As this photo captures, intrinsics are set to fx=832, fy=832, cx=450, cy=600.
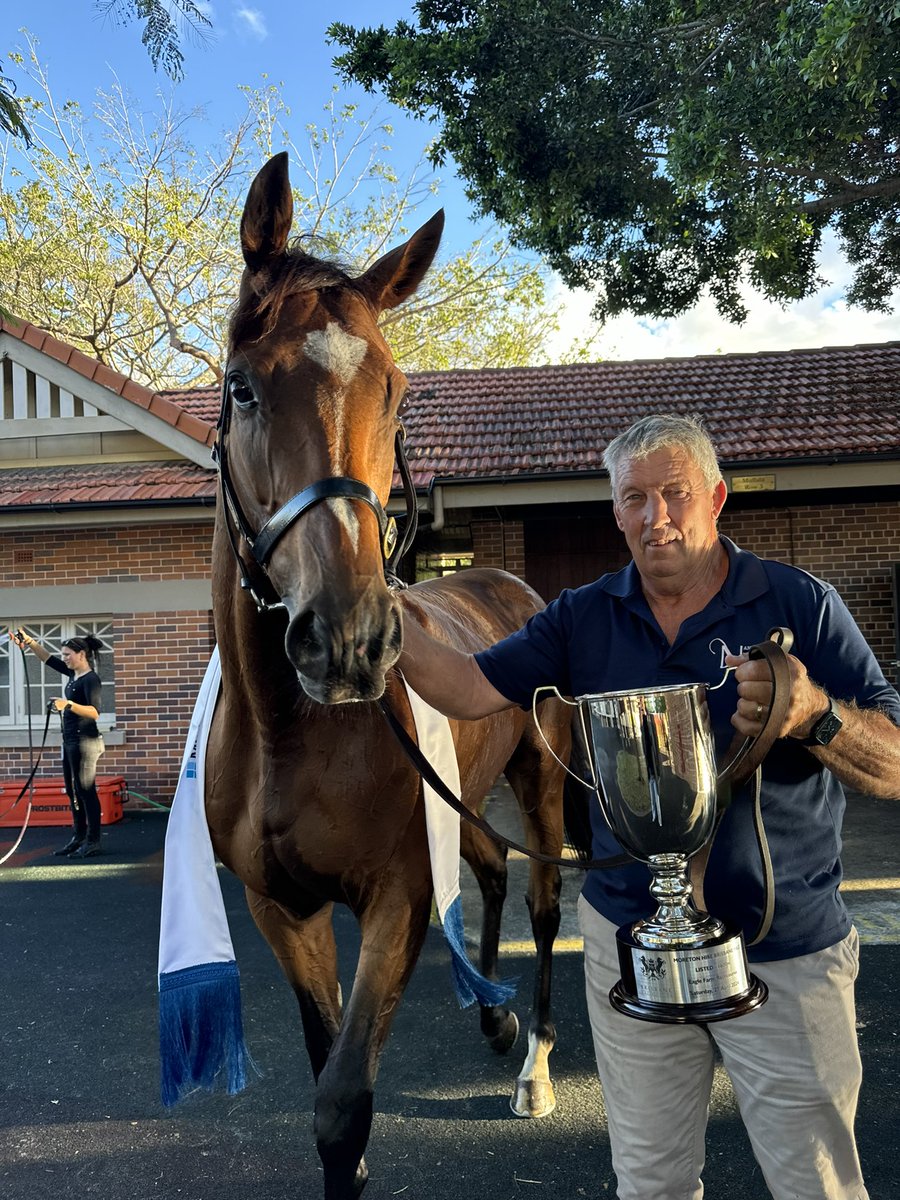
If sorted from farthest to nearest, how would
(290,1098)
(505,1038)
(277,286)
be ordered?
1. (505,1038)
2. (290,1098)
3. (277,286)

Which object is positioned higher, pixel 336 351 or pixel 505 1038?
pixel 336 351

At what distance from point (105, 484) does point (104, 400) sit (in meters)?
1.14

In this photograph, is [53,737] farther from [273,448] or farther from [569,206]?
[273,448]

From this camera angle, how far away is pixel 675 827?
→ 154cm

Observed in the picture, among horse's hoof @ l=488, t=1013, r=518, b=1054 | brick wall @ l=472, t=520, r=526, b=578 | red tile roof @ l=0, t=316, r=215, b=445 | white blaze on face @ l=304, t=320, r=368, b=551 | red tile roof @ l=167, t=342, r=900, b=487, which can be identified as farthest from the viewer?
brick wall @ l=472, t=520, r=526, b=578

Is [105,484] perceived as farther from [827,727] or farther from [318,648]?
[827,727]

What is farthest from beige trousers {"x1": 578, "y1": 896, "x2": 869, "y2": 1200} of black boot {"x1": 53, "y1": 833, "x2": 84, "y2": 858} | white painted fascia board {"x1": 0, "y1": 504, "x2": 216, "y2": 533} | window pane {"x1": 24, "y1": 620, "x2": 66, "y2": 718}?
window pane {"x1": 24, "y1": 620, "x2": 66, "y2": 718}

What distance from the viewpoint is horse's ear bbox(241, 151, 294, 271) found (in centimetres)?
200

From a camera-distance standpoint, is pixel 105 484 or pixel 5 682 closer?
pixel 105 484

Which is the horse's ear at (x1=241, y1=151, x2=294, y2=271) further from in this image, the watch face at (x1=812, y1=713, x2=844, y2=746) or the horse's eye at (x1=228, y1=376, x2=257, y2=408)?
the watch face at (x1=812, y1=713, x2=844, y2=746)

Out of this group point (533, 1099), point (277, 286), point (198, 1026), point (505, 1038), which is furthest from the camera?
point (505, 1038)

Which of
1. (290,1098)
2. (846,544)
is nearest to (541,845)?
(290,1098)

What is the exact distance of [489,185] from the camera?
322 inches

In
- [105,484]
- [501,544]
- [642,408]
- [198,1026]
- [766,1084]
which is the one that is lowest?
[198,1026]
